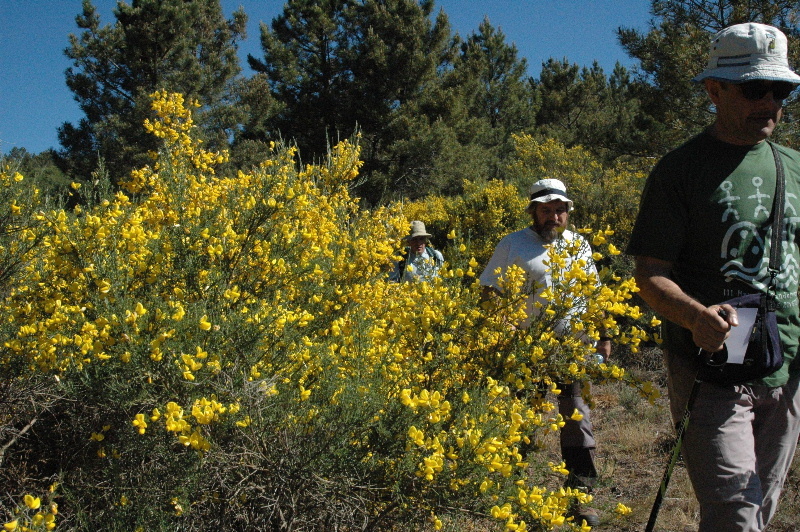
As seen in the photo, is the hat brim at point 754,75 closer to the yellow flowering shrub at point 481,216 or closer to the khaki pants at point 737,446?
the khaki pants at point 737,446

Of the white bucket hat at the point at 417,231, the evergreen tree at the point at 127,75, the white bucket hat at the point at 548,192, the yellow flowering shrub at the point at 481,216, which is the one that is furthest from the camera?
the evergreen tree at the point at 127,75

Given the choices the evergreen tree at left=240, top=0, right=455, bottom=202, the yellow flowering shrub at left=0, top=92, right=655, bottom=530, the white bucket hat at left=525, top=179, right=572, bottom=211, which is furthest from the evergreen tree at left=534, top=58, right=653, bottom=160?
the yellow flowering shrub at left=0, top=92, right=655, bottom=530

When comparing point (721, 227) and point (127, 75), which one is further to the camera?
point (127, 75)

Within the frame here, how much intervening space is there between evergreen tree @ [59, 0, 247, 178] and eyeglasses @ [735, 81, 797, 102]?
41.1 feet

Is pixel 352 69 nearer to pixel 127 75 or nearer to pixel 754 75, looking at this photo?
pixel 127 75

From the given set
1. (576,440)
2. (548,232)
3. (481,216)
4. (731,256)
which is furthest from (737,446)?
(481,216)

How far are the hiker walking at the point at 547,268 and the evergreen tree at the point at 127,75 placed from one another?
440 inches

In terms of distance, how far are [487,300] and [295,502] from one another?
41.6 inches

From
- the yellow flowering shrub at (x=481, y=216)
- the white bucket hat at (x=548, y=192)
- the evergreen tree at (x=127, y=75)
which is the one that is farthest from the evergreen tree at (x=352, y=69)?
the white bucket hat at (x=548, y=192)

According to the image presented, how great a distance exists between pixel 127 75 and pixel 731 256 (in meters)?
14.5

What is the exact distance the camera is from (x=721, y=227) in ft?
6.15

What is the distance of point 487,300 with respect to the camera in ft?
8.25

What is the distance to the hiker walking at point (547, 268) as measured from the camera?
3077 mm

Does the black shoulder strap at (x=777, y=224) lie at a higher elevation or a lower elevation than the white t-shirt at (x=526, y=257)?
lower
